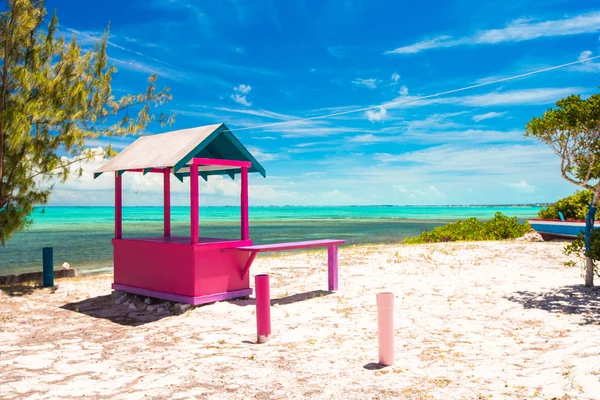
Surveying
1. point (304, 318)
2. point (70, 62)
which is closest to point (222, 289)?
point (304, 318)

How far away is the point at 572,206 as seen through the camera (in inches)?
889

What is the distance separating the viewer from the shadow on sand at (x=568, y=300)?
812 cm

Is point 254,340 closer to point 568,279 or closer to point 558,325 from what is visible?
point 558,325

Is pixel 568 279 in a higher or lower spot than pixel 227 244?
lower

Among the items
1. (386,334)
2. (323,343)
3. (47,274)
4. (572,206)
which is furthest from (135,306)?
(572,206)

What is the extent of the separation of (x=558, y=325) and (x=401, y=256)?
812 centimetres

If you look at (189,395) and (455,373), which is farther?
(455,373)

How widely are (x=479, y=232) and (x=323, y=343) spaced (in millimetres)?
18262

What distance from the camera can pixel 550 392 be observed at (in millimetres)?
4680

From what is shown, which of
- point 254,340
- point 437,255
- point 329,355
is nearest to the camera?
point 329,355

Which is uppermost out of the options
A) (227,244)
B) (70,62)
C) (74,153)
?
(70,62)

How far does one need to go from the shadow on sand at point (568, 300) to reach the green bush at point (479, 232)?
43.0ft

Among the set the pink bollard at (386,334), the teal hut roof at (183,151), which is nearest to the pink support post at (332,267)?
the teal hut roof at (183,151)

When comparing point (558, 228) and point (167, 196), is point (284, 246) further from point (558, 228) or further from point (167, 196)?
point (558, 228)
